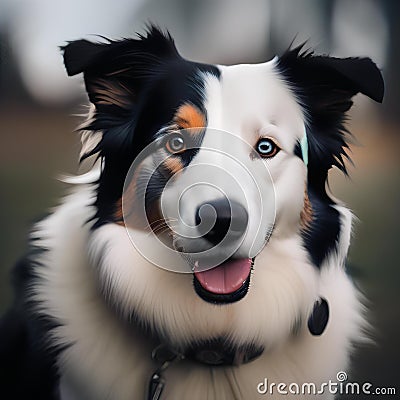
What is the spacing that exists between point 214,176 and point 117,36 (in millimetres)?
573

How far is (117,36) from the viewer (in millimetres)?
2254

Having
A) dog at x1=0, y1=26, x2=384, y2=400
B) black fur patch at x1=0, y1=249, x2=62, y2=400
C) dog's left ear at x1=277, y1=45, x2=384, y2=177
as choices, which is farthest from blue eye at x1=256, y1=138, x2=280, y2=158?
black fur patch at x1=0, y1=249, x2=62, y2=400

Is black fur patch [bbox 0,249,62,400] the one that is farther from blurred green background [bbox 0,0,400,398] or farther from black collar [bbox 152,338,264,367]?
black collar [bbox 152,338,264,367]

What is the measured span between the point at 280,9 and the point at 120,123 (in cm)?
65

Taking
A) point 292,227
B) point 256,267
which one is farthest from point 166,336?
point 292,227

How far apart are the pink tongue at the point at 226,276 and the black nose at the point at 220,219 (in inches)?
4.5

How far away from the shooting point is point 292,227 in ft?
7.61

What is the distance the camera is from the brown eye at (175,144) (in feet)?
7.27

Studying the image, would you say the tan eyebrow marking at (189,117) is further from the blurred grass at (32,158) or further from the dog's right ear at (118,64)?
the blurred grass at (32,158)

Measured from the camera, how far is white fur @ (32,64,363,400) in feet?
7.48

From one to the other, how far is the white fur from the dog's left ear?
0.17 feet

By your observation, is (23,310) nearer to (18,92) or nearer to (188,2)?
(18,92)

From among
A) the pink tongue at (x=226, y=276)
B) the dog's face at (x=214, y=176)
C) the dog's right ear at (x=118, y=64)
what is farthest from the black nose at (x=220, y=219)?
the dog's right ear at (x=118, y=64)

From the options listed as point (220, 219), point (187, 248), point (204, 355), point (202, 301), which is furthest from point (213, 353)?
point (220, 219)
